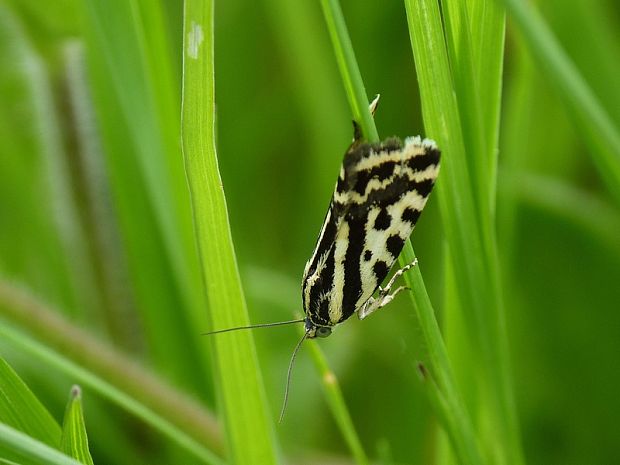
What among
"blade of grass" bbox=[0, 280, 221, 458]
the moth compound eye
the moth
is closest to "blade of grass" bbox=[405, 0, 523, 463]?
the moth

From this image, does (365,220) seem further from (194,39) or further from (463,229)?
(194,39)

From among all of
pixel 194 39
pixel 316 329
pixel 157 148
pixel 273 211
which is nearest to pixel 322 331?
pixel 316 329

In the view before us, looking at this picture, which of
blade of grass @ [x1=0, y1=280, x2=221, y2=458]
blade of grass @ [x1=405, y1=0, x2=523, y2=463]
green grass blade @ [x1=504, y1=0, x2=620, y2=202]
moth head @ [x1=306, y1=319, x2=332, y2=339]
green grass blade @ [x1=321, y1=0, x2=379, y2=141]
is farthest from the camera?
blade of grass @ [x1=0, y1=280, x2=221, y2=458]

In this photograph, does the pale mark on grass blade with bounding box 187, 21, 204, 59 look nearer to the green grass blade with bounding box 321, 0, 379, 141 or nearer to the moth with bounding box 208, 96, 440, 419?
the green grass blade with bounding box 321, 0, 379, 141

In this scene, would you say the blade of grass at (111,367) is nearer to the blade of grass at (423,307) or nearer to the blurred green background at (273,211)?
the blurred green background at (273,211)

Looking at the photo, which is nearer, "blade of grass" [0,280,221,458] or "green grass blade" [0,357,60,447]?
"green grass blade" [0,357,60,447]

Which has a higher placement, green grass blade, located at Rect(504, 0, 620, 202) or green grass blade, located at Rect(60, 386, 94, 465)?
green grass blade, located at Rect(504, 0, 620, 202)

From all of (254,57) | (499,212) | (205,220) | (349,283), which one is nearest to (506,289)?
(499,212)

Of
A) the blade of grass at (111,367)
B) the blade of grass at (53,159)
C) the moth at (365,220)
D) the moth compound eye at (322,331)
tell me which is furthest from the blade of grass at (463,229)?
the blade of grass at (53,159)
